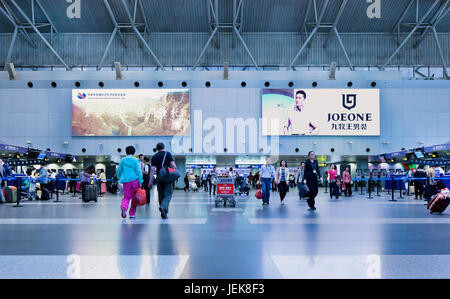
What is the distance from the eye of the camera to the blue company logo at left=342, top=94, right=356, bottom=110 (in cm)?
3316

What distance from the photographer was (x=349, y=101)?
33.2 metres

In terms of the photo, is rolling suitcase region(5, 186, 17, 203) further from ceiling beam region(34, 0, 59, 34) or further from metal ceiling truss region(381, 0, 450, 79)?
metal ceiling truss region(381, 0, 450, 79)

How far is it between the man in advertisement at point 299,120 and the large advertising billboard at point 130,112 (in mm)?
8388

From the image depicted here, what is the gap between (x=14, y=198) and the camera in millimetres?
15781

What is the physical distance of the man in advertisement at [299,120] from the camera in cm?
3316

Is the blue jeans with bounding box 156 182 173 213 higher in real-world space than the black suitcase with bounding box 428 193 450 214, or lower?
higher

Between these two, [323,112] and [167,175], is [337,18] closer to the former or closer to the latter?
[323,112]

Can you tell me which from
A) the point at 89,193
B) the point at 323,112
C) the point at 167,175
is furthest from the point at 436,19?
the point at 167,175

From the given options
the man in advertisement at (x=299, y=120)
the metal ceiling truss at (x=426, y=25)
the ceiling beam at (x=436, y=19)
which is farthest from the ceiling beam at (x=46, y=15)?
the ceiling beam at (x=436, y=19)

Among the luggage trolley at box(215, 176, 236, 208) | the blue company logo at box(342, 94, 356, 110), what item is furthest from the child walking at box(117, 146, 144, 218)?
the blue company logo at box(342, 94, 356, 110)

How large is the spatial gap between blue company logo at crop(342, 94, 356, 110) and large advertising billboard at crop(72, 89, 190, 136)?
12829mm

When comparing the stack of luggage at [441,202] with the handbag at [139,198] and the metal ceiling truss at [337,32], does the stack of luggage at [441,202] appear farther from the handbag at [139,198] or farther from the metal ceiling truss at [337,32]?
the metal ceiling truss at [337,32]

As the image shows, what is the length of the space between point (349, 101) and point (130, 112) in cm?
1806
